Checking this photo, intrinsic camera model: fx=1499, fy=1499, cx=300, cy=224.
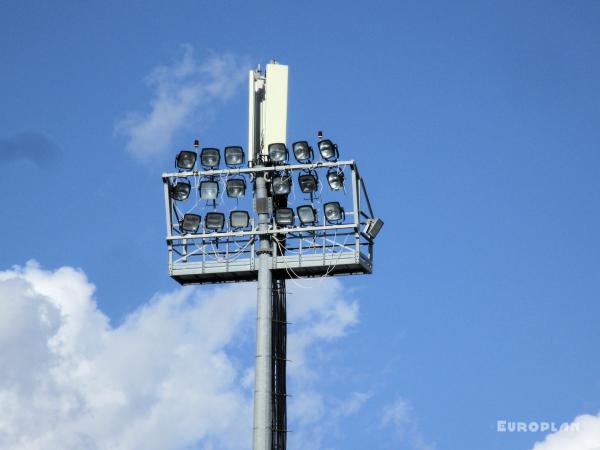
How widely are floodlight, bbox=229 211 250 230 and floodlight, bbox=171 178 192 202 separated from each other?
2.74 meters

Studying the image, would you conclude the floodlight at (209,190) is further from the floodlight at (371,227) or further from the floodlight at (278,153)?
the floodlight at (371,227)

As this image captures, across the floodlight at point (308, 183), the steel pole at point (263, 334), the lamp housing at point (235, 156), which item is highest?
the lamp housing at point (235, 156)

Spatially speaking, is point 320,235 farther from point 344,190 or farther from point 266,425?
point 266,425

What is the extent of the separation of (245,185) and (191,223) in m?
3.35

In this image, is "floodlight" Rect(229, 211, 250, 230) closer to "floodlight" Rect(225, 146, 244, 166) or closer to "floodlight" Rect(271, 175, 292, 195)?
"floodlight" Rect(271, 175, 292, 195)

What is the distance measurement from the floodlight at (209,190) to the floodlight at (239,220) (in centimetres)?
145

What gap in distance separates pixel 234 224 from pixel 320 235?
4.52m

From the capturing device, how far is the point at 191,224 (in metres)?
76.1

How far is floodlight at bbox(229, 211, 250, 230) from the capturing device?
75625 mm

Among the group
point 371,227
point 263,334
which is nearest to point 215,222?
point 263,334

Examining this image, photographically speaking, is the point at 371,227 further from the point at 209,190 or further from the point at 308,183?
the point at 209,190

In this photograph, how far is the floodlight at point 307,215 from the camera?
74562 mm

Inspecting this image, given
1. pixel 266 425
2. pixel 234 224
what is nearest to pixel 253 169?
pixel 234 224

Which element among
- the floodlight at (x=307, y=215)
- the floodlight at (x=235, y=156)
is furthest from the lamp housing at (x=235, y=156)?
the floodlight at (x=307, y=215)
